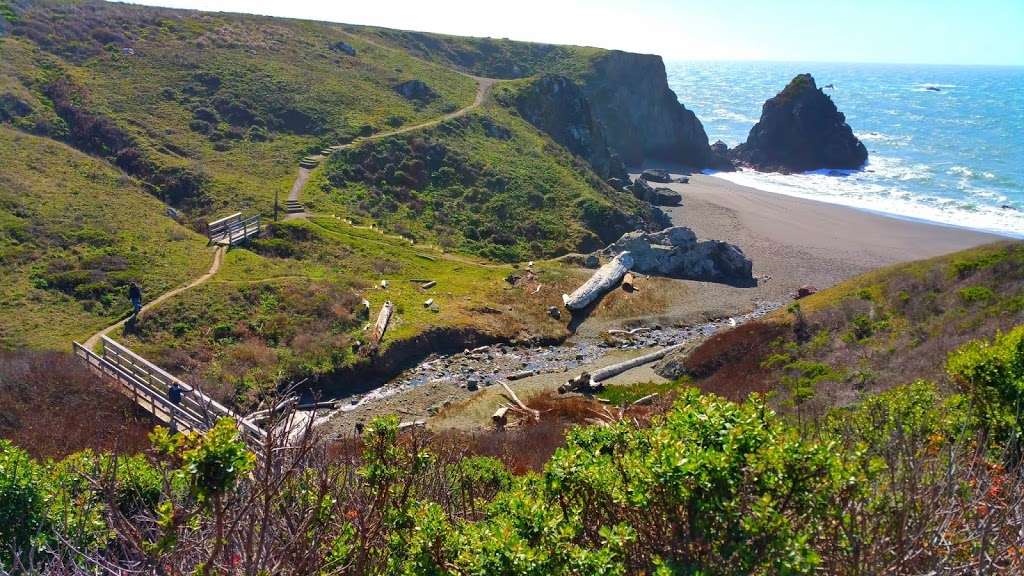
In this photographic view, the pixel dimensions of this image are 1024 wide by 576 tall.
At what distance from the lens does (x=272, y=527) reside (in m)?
7.62

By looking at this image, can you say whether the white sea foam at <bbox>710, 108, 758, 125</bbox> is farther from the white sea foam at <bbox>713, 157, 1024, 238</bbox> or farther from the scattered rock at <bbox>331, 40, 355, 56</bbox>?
the scattered rock at <bbox>331, 40, 355, 56</bbox>

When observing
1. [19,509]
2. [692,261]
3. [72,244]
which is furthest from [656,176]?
[19,509]

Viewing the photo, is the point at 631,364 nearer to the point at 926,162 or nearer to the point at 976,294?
the point at 976,294

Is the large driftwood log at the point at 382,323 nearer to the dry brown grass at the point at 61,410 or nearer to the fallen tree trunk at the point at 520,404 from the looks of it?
the fallen tree trunk at the point at 520,404

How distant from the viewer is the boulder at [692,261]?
132 feet

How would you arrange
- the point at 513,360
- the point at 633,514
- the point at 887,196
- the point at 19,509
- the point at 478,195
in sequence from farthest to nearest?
1. the point at 887,196
2. the point at 478,195
3. the point at 513,360
4. the point at 19,509
5. the point at 633,514

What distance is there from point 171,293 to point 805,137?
77.1m

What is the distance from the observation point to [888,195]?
66875 millimetres

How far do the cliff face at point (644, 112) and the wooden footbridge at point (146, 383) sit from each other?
6984cm

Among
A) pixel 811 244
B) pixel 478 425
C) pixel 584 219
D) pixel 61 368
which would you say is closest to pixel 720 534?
pixel 478 425

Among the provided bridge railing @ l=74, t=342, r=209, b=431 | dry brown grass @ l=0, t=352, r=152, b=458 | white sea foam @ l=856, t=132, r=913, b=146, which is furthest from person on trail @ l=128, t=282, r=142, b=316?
white sea foam @ l=856, t=132, r=913, b=146

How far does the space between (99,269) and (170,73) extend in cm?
3048

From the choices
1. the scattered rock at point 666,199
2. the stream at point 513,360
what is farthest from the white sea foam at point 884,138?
the stream at point 513,360

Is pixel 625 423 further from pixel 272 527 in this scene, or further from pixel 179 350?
pixel 179 350
